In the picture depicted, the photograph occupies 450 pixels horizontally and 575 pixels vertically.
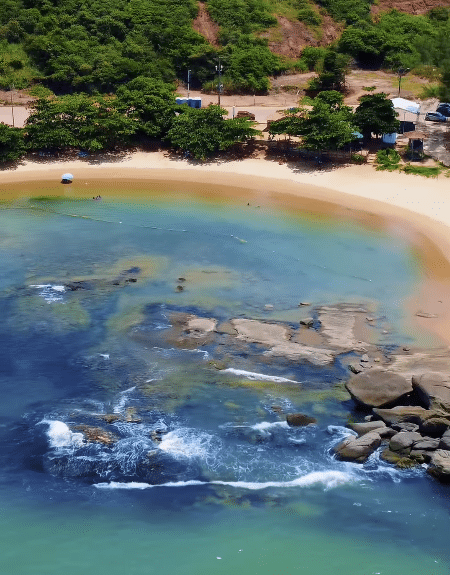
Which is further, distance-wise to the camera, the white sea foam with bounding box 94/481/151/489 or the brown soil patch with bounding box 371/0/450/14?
the brown soil patch with bounding box 371/0/450/14

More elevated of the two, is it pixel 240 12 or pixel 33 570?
pixel 240 12

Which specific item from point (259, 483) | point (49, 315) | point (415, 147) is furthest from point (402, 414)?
point (415, 147)

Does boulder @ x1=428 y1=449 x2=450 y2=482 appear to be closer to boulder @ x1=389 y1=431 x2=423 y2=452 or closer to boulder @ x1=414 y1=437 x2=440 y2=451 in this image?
boulder @ x1=414 y1=437 x2=440 y2=451

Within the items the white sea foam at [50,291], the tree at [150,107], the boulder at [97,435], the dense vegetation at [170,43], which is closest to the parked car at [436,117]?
the dense vegetation at [170,43]

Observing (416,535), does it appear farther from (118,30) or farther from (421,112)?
(118,30)

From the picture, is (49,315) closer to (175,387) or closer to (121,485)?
(175,387)

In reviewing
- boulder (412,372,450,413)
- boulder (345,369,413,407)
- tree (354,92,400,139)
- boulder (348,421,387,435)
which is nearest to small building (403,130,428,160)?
tree (354,92,400,139)

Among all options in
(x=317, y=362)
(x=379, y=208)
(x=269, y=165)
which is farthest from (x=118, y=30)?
(x=317, y=362)
